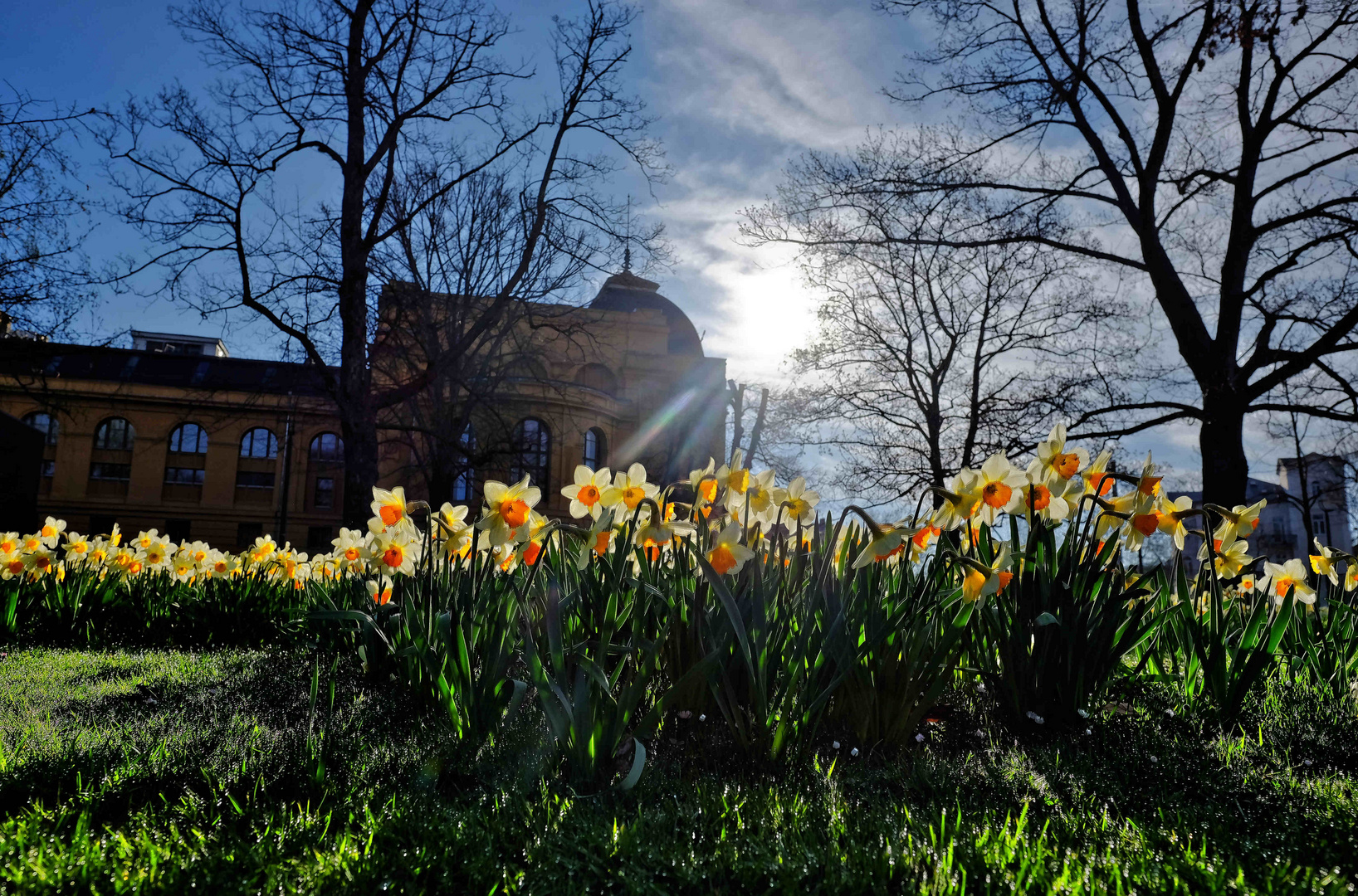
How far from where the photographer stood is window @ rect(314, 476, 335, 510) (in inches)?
1374

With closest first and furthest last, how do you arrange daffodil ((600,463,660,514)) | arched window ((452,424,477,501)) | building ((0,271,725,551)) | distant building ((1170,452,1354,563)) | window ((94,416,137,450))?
daffodil ((600,463,660,514)) → distant building ((1170,452,1354,563)) → arched window ((452,424,477,501)) → building ((0,271,725,551)) → window ((94,416,137,450))

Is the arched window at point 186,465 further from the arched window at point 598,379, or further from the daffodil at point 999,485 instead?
the daffodil at point 999,485

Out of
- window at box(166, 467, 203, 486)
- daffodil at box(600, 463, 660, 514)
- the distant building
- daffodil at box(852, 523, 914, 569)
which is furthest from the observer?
window at box(166, 467, 203, 486)

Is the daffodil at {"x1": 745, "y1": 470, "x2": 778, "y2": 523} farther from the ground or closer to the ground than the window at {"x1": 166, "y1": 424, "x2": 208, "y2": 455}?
closer to the ground

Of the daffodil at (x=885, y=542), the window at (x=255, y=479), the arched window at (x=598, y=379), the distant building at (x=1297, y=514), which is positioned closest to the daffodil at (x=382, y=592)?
the daffodil at (x=885, y=542)

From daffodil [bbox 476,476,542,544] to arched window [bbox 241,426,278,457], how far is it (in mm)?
36912

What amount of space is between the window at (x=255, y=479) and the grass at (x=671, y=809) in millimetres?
35589

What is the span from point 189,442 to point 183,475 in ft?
4.91

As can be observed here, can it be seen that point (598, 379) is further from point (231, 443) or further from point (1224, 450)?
point (1224, 450)

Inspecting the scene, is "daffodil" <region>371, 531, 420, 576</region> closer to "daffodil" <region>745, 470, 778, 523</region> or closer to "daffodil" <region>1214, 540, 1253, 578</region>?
"daffodil" <region>745, 470, 778, 523</region>

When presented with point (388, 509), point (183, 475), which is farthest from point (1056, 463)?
point (183, 475)

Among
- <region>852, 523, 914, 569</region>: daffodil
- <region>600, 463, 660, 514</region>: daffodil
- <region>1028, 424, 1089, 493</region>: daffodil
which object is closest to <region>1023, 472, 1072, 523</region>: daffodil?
<region>1028, 424, 1089, 493</region>: daffodil

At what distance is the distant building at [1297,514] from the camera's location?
18.0 m

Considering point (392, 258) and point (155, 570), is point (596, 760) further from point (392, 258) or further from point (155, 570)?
point (392, 258)
